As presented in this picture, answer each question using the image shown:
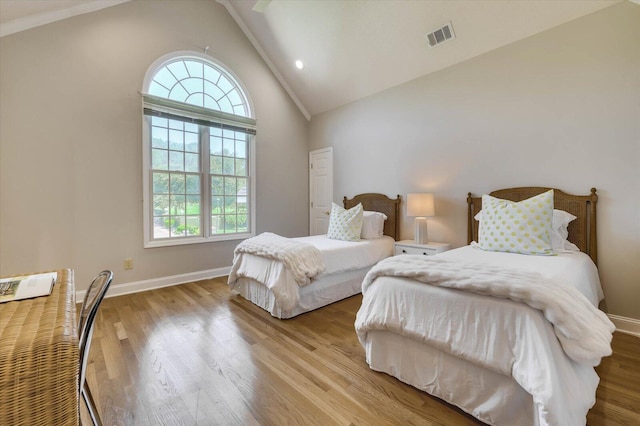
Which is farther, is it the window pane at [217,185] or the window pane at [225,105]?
the window pane at [225,105]

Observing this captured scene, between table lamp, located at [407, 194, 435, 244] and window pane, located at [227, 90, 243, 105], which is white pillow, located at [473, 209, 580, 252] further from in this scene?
window pane, located at [227, 90, 243, 105]

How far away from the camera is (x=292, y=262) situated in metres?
2.58

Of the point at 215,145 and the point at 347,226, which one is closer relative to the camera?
the point at 347,226

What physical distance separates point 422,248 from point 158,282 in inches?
132

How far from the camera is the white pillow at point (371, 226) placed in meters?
3.73

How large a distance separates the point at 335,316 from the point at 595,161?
9.08 feet

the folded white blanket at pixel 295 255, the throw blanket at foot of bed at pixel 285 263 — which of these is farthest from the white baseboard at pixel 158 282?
the folded white blanket at pixel 295 255

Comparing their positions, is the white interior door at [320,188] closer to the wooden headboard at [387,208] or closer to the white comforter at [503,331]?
the wooden headboard at [387,208]

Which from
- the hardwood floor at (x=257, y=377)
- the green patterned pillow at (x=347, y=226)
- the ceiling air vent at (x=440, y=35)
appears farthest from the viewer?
the green patterned pillow at (x=347, y=226)

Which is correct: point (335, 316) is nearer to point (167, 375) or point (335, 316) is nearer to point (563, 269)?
point (167, 375)

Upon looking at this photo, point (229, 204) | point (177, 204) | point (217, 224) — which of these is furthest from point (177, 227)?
point (229, 204)

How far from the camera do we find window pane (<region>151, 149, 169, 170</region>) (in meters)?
3.57

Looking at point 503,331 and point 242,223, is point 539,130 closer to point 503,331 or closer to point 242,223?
point 503,331

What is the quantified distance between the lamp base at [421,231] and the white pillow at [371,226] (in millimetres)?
545
